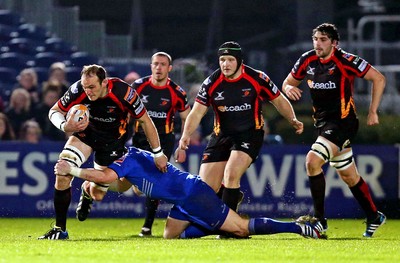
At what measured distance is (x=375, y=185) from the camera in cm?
1856

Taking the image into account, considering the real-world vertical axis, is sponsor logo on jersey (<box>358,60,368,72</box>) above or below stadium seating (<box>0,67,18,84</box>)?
above

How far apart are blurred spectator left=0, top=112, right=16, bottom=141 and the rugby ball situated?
240 inches

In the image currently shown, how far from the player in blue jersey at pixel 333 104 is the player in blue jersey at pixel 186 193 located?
1.28 metres

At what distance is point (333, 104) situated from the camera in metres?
14.1

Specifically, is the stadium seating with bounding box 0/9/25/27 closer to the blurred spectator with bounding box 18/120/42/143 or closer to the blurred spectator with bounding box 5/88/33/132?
the blurred spectator with bounding box 5/88/33/132

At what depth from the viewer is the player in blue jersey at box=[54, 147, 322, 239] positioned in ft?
40.5

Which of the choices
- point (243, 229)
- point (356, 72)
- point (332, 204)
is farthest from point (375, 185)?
point (243, 229)

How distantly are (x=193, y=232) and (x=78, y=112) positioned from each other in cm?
177

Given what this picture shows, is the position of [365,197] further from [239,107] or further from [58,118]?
[58,118]

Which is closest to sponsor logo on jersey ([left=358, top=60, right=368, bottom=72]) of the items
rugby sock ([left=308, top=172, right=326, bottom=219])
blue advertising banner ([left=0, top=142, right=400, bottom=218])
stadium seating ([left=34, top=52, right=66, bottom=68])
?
rugby sock ([left=308, top=172, right=326, bottom=219])

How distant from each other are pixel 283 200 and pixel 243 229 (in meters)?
5.72

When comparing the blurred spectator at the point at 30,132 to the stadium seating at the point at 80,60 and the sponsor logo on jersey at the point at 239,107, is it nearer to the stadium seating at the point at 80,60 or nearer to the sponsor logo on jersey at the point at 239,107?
the stadium seating at the point at 80,60

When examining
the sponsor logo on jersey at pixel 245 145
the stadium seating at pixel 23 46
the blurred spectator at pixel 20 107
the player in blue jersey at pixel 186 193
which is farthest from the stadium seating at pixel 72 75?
the player in blue jersey at pixel 186 193

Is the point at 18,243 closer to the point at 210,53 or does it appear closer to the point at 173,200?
the point at 173,200
